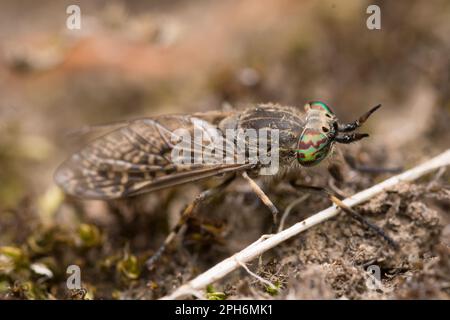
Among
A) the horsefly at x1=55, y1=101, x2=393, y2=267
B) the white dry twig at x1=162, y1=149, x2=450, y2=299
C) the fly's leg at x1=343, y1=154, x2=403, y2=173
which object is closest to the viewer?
the white dry twig at x1=162, y1=149, x2=450, y2=299

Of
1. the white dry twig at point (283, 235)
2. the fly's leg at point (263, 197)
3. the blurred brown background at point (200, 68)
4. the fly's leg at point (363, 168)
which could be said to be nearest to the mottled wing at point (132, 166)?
the fly's leg at point (263, 197)

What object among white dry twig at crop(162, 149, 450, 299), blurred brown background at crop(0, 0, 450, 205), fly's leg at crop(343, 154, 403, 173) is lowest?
white dry twig at crop(162, 149, 450, 299)

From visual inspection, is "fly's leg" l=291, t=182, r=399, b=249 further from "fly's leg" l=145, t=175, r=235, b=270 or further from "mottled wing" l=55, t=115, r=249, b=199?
"fly's leg" l=145, t=175, r=235, b=270

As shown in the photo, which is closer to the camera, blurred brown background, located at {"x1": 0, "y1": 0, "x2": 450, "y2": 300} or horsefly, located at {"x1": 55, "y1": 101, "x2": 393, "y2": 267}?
horsefly, located at {"x1": 55, "y1": 101, "x2": 393, "y2": 267}

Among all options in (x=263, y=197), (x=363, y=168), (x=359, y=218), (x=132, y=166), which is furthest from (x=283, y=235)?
(x=132, y=166)

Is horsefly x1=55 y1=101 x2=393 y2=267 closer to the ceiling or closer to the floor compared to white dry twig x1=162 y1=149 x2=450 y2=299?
closer to the ceiling

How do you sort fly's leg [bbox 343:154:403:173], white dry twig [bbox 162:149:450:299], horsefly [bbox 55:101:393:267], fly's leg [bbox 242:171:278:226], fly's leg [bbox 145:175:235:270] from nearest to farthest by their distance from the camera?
1. white dry twig [bbox 162:149:450:299]
2. fly's leg [bbox 242:171:278:226]
3. horsefly [bbox 55:101:393:267]
4. fly's leg [bbox 145:175:235:270]
5. fly's leg [bbox 343:154:403:173]

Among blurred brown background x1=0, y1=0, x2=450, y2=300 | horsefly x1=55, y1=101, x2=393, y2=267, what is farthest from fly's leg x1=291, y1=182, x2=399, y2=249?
blurred brown background x1=0, y1=0, x2=450, y2=300
